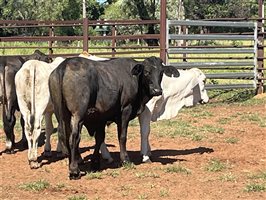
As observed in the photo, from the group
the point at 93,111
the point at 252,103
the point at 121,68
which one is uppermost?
the point at 121,68

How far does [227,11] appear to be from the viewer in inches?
2662

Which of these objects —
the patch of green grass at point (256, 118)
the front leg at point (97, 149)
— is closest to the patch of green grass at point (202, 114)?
the patch of green grass at point (256, 118)

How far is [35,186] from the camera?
270 inches

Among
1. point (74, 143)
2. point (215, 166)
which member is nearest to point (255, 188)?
point (215, 166)

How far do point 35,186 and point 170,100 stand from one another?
3.12 meters

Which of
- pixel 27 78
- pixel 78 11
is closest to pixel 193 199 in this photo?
pixel 27 78

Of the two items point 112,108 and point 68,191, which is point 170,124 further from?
point 68,191

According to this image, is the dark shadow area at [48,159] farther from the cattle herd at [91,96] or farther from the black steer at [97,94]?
the black steer at [97,94]

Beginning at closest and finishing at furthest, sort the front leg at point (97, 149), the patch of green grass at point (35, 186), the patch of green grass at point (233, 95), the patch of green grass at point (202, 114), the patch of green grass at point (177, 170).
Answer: the patch of green grass at point (35, 186)
the patch of green grass at point (177, 170)
the front leg at point (97, 149)
the patch of green grass at point (202, 114)
the patch of green grass at point (233, 95)

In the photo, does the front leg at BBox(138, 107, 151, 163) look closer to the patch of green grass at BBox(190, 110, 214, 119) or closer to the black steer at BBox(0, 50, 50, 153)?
the black steer at BBox(0, 50, 50, 153)

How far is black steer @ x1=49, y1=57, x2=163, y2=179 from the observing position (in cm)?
727

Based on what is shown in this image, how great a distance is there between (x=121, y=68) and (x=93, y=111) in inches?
35.8

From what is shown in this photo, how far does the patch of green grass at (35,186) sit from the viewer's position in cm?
681

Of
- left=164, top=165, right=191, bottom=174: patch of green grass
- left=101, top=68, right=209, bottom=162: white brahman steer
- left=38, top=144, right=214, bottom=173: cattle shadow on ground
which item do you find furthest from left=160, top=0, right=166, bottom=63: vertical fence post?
left=164, top=165, right=191, bottom=174: patch of green grass
